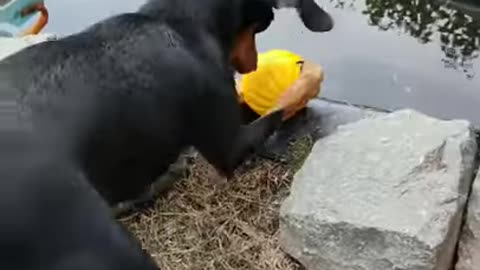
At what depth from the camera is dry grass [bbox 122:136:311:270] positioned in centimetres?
307

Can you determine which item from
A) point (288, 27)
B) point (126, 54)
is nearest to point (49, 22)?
point (288, 27)

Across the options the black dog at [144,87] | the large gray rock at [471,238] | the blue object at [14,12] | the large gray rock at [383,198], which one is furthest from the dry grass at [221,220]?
the blue object at [14,12]

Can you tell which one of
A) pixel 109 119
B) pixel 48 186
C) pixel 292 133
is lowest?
pixel 292 133

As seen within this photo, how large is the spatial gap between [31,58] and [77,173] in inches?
14.0

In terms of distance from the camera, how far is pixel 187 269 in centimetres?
305

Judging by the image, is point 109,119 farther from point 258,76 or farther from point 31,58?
point 258,76

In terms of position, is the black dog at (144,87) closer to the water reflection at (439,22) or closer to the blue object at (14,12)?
the water reflection at (439,22)

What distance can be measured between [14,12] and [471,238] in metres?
1.52

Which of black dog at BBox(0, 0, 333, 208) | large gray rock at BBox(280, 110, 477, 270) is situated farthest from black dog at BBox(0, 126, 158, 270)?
large gray rock at BBox(280, 110, 477, 270)

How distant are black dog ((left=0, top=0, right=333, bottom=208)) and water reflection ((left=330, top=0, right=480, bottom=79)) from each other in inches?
24.6

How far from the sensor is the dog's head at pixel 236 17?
274 cm

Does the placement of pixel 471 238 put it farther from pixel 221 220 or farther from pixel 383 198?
pixel 221 220

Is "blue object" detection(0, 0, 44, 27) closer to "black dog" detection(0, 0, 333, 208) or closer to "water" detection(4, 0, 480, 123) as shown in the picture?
"water" detection(4, 0, 480, 123)

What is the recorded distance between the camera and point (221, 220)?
3160mm
